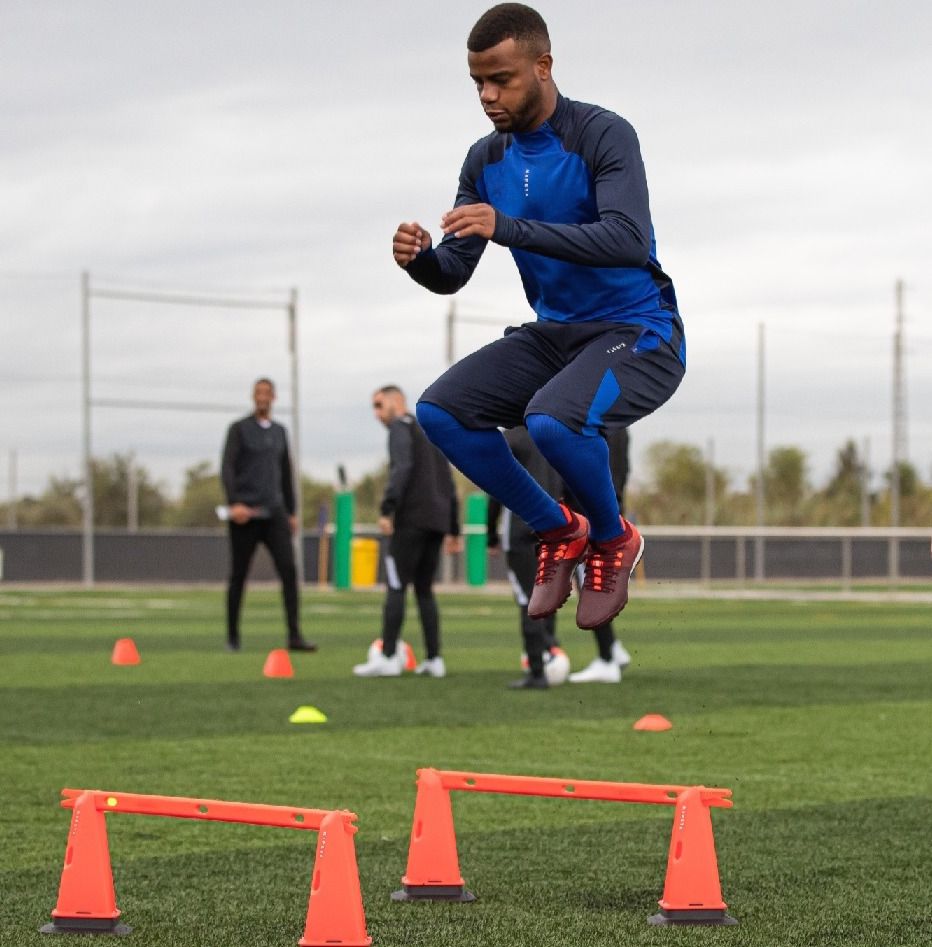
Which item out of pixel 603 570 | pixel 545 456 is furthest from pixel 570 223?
pixel 603 570

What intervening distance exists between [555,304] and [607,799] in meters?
1.54

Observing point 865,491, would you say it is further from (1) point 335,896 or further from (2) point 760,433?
(1) point 335,896

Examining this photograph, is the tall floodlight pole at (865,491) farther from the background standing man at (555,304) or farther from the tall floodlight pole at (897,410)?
the background standing man at (555,304)

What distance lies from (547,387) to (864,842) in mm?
2359

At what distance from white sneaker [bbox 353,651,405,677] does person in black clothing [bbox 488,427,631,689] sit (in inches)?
45.8

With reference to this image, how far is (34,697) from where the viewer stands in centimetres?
1230

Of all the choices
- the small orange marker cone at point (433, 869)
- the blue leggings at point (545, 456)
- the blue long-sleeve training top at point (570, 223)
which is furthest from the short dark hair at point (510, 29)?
the small orange marker cone at point (433, 869)

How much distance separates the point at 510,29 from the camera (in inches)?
209

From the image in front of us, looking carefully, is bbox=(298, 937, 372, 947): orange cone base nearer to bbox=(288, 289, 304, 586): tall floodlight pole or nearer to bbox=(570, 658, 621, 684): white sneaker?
bbox=(570, 658, 621, 684): white sneaker

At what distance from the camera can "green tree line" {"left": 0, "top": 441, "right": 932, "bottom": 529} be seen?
45812 mm

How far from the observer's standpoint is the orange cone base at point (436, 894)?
18.9ft

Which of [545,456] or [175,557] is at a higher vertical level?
[545,456]

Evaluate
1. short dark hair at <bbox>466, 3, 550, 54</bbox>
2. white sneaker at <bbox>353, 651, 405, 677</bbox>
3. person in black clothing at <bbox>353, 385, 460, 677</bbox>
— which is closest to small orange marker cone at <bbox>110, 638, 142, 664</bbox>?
white sneaker at <bbox>353, 651, 405, 677</bbox>

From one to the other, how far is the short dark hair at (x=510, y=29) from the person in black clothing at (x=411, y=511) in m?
8.11
